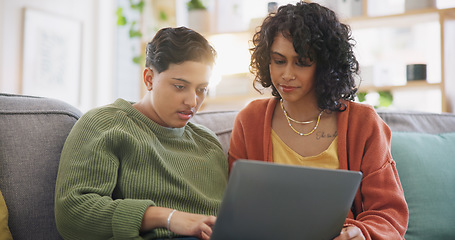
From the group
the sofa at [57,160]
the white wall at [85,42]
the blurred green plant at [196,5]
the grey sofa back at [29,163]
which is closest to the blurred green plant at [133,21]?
the white wall at [85,42]

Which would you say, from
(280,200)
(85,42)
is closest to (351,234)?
(280,200)

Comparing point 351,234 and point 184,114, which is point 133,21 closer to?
point 184,114

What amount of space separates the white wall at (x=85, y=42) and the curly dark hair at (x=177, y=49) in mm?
2263

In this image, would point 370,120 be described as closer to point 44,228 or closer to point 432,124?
point 432,124

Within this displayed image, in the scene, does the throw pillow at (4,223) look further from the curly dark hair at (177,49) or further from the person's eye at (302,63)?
the person's eye at (302,63)

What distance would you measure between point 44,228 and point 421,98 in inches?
109

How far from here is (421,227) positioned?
5.10ft

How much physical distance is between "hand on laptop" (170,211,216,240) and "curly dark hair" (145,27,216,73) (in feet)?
1.39

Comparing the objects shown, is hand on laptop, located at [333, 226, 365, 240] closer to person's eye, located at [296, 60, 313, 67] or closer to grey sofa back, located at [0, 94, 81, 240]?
person's eye, located at [296, 60, 313, 67]

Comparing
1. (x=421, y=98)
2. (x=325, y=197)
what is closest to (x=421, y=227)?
(x=325, y=197)

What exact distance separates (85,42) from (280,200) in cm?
334

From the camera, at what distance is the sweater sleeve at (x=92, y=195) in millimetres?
1060

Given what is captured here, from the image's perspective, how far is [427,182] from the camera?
161 cm

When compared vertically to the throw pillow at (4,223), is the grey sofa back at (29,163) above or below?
above
